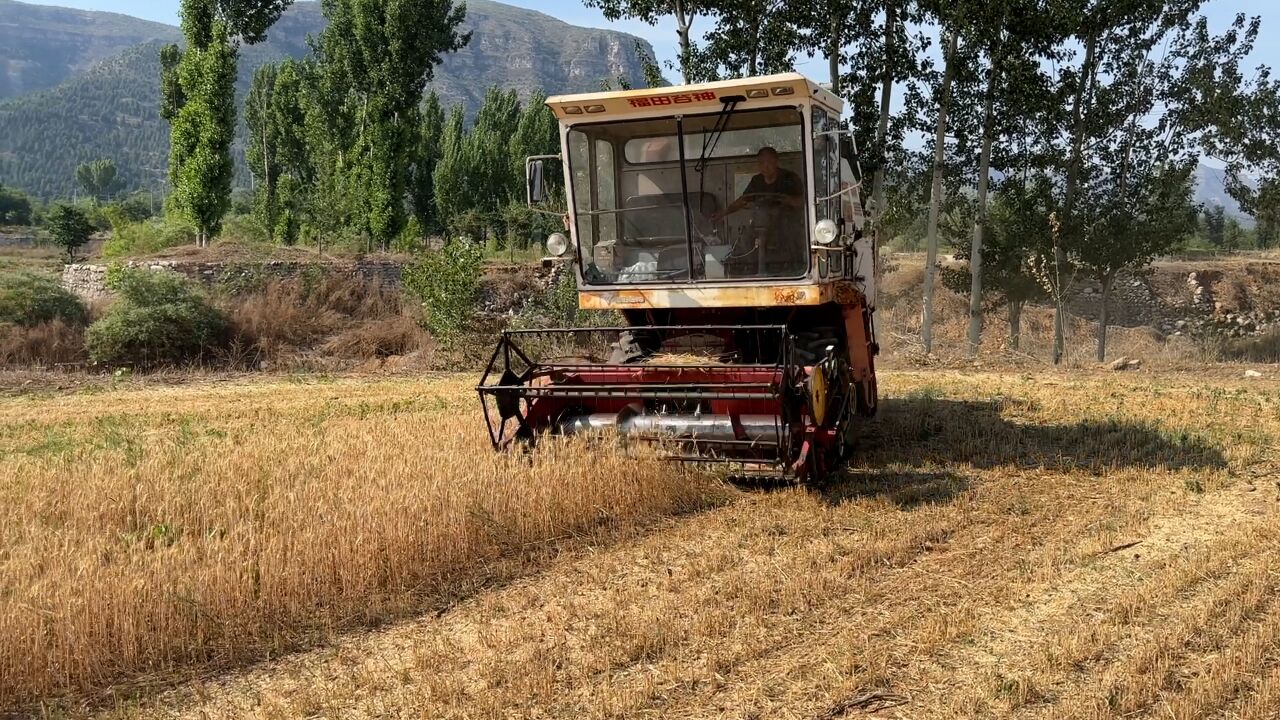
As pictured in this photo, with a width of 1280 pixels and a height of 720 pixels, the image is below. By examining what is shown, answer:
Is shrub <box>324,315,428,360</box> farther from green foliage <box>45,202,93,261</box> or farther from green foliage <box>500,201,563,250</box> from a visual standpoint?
green foliage <box>45,202,93,261</box>

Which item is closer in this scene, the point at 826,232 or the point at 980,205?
the point at 826,232

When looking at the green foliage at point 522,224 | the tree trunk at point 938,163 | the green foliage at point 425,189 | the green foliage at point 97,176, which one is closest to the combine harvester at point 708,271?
the tree trunk at point 938,163

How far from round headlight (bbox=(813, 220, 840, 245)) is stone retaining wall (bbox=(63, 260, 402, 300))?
15.5 meters

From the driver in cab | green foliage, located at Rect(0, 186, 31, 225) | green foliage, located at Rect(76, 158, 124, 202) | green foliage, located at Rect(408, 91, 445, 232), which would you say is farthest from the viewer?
green foliage, located at Rect(76, 158, 124, 202)

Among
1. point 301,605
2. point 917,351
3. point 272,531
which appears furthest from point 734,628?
Result: point 917,351

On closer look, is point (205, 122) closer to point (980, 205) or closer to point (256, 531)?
point (980, 205)

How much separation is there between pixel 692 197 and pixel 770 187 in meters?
0.58

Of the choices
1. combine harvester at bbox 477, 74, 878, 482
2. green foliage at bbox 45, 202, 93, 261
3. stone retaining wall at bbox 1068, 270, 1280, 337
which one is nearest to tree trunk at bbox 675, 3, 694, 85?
combine harvester at bbox 477, 74, 878, 482

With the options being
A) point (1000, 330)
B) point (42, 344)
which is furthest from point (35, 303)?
point (1000, 330)

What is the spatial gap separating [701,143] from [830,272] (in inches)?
51.8

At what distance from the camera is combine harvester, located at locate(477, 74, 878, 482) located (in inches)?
271

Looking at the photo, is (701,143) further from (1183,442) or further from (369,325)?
(369,325)

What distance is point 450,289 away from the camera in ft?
57.5

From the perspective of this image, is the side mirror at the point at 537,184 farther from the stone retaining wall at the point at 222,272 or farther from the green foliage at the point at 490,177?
the green foliage at the point at 490,177
